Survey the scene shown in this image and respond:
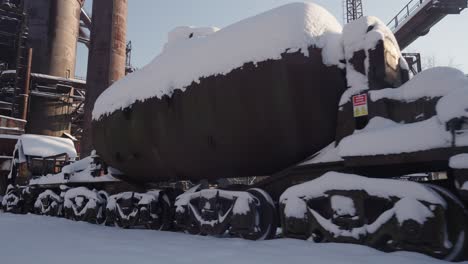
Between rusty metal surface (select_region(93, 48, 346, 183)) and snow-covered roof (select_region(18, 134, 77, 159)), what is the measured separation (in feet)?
20.7

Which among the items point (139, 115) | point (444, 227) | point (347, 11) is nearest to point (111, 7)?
point (139, 115)

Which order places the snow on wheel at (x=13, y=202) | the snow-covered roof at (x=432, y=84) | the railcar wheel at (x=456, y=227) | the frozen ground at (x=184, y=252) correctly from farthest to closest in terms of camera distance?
the snow on wheel at (x=13, y=202) < the snow-covered roof at (x=432, y=84) < the frozen ground at (x=184, y=252) < the railcar wheel at (x=456, y=227)

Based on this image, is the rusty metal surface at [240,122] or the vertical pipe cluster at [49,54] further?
the vertical pipe cluster at [49,54]

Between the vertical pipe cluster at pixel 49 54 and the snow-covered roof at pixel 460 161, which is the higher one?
the vertical pipe cluster at pixel 49 54

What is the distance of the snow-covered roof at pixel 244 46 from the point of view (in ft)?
15.4

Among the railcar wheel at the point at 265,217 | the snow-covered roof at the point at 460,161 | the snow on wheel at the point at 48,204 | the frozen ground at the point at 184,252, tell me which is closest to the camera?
the snow-covered roof at the point at 460,161

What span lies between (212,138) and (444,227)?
3291mm

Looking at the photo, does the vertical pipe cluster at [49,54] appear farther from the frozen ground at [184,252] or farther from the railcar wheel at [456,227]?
the railcar wheel at [456,227]

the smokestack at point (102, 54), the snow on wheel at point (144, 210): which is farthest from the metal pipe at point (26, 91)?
the snow on wheel at point (144, 210)

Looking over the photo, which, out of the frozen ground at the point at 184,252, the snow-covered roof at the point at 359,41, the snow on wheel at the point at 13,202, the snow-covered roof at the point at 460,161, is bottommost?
the snow on wheel at the point at 13,202

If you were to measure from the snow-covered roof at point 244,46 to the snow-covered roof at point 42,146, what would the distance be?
21.9 ft

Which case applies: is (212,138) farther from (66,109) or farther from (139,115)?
(66,109)

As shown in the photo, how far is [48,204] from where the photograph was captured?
32.1ft

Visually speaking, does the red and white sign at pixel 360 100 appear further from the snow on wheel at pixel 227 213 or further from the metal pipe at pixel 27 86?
the metal pipe at pixel 27 86
